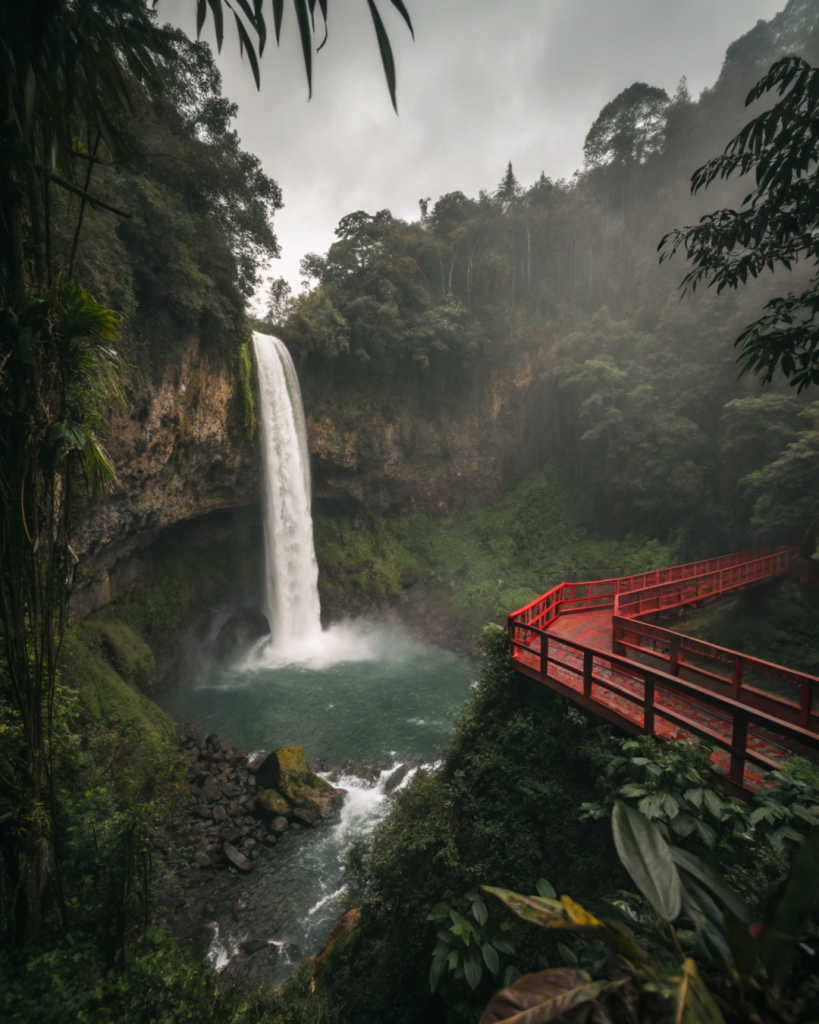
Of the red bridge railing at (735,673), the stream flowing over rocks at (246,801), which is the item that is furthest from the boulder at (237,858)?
the red bridge railing at (735,673)

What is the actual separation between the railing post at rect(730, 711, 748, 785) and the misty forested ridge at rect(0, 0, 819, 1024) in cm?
2

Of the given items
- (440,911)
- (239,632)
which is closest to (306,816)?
(440,911)

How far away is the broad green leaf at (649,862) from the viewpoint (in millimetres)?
1021

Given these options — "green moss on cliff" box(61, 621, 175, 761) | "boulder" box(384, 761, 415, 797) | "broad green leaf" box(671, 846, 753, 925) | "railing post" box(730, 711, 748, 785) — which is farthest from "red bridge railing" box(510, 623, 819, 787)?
"green moss on cliff" box(61, 621, 175, 761)

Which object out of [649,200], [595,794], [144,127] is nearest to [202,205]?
[144,127]

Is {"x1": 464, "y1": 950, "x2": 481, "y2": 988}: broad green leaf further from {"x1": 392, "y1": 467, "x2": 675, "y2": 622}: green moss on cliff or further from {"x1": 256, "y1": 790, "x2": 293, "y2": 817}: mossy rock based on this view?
{"x1": 392, "y1": 467, "x2": 675, "y2": 622}: green moss on cliff

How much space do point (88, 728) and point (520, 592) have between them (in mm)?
13714

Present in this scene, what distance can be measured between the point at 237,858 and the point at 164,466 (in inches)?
368

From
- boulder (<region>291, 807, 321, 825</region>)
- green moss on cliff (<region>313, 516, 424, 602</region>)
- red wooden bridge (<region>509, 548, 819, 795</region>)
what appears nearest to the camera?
red wooden bridge (<region>509, 548, 819, 795</region>)

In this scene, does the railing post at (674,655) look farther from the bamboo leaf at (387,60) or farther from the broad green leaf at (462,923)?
the bamboo leaf at (387,60)

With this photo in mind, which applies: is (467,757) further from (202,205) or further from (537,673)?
(202,205)

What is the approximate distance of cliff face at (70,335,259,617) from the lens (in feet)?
35.7

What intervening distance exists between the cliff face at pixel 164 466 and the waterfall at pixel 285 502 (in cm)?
123

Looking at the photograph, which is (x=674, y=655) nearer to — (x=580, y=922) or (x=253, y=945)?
(x=580, y=922)
